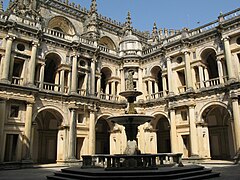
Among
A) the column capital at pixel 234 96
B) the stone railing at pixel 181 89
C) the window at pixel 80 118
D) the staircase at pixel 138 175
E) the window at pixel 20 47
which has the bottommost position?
the staircase at pixel 138 175

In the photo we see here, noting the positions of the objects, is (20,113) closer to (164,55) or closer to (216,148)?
(164,55)

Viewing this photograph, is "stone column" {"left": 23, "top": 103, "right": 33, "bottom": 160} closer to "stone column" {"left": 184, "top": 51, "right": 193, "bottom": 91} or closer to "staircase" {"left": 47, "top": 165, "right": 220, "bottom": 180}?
"staircase" {"left": 47, "top": 165, "right": 220, "bottom": 180}

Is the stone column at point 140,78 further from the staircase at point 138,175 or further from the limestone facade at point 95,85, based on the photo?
the staircase at point 138,175

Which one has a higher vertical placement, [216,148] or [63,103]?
[63,103]

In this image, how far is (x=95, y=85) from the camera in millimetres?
28703

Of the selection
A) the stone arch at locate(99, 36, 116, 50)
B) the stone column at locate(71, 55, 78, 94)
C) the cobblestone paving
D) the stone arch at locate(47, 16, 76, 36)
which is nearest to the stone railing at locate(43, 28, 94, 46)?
the stone column at locate(71, 55, 78, 94)

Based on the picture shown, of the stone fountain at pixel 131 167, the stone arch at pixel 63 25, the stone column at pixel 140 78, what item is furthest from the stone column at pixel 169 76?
the stone arch at pixel 63 25

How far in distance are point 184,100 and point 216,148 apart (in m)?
8.02

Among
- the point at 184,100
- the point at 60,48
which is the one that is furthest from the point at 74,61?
the point at 184,100

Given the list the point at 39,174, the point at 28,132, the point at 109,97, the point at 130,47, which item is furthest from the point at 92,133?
the point at 130,47

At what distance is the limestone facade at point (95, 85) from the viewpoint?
69.4ft

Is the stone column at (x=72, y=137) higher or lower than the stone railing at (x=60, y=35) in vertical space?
lower

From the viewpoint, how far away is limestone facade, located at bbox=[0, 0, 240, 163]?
69.4ft

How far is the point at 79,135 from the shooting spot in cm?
2445
